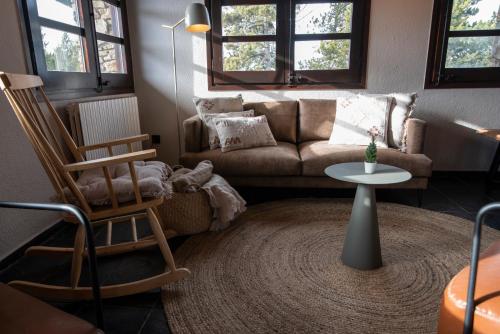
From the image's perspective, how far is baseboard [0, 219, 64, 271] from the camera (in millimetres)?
1762

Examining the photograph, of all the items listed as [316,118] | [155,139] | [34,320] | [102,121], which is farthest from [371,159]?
[155,139]

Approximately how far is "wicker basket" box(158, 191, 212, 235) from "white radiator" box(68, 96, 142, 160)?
0.84 meters

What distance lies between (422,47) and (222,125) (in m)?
2.02

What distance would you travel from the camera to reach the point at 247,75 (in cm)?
326

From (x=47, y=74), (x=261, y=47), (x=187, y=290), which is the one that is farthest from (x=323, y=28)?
(x=187, y=290)

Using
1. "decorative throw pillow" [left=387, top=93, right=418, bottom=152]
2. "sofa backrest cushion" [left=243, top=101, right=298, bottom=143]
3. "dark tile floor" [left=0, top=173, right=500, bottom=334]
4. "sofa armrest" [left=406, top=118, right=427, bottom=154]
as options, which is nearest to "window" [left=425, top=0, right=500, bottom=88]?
"decorative throw pillow" [left=387, top=93, right=418, bottom=152]

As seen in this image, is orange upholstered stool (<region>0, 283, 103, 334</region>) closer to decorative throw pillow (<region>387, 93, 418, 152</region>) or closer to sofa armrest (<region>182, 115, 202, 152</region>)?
sofa armrest (<region>182, 115, 202, 152</region>)

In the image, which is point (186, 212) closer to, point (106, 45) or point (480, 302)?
point (480, 302)

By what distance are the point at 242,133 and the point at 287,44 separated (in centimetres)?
110

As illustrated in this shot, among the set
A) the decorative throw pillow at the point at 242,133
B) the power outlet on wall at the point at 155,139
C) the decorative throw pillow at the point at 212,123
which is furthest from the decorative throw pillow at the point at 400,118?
the power outlet on wall at the point at 155,139

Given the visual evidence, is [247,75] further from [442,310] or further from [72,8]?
[442,310]

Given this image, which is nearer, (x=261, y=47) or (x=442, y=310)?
(x=442, y=310)

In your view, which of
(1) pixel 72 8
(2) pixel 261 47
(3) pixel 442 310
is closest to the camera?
(3) pixel 442 310

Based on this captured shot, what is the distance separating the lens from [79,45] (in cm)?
252
